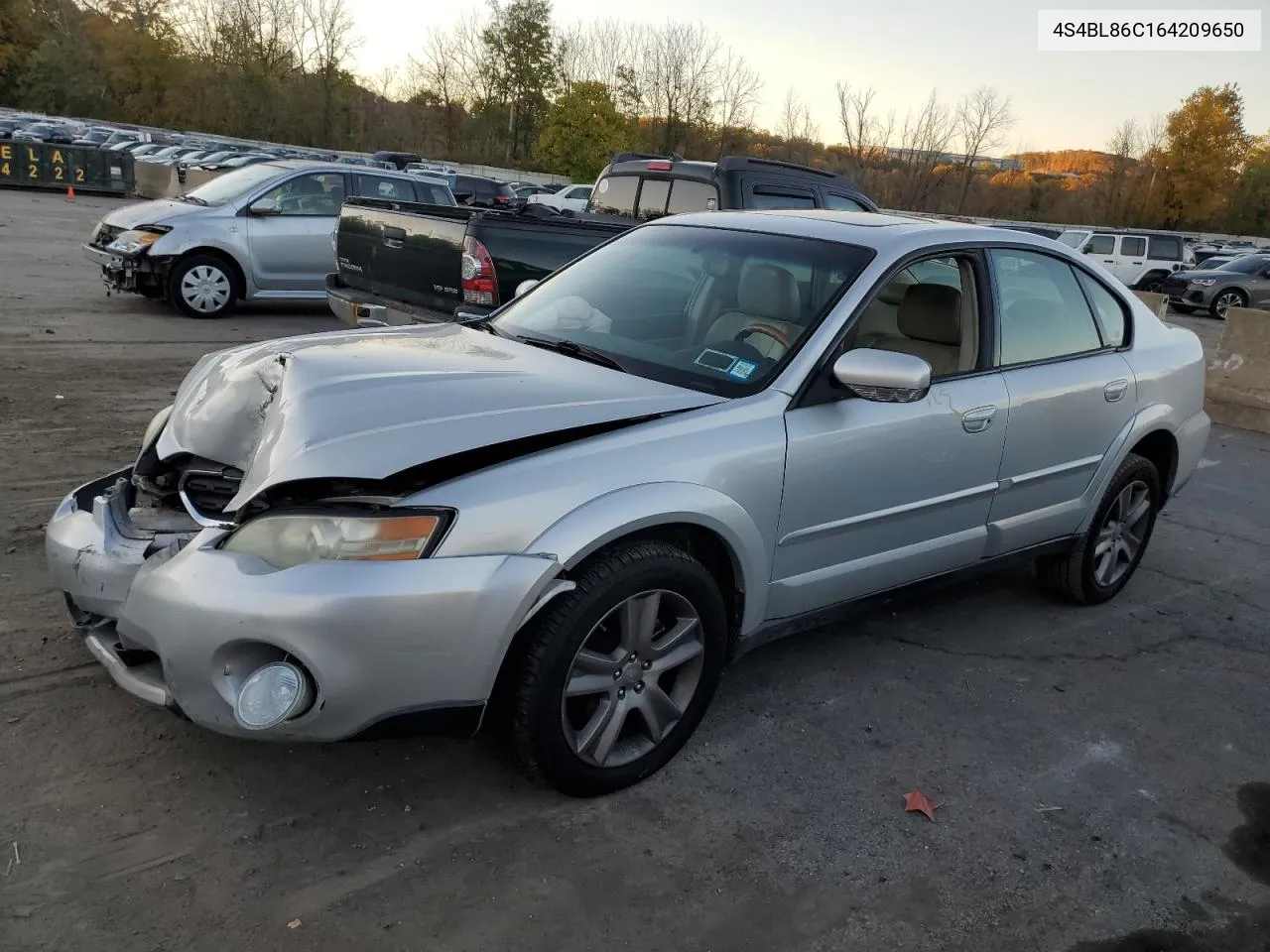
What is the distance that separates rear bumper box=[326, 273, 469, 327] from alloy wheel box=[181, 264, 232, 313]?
10.2 ft

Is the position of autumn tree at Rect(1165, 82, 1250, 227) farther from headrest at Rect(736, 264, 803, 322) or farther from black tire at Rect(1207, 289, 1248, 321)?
headrest at Rect(736, 264, 803, 322)

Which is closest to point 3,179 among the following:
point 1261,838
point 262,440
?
point 262,440

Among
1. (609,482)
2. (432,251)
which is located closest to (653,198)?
(432,251)

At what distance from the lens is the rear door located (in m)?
4.01

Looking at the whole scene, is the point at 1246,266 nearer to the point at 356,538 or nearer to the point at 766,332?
the point at 766,332

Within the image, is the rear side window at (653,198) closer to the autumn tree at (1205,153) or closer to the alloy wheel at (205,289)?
the alloy wheel at (205,289)

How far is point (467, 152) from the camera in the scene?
6431cm

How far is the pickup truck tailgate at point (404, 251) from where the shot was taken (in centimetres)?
715

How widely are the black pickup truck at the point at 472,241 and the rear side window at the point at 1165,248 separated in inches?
833

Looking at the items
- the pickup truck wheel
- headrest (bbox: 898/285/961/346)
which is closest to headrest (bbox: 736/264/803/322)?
headrest (bbox: 898/285/961/346)

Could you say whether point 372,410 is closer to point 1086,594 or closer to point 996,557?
point 996,557

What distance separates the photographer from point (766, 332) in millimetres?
3486

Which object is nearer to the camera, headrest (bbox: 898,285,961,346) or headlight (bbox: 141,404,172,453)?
→ headlight (bbox: 141,404,172,453)

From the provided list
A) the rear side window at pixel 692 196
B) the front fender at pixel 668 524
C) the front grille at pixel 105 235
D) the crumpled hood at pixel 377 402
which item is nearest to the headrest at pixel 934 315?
the crumpled hood at pixel 377 402
